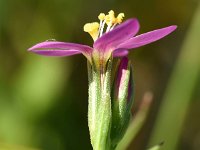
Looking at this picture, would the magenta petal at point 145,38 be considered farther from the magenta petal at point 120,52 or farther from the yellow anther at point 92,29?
the yellow anther at point 92,29

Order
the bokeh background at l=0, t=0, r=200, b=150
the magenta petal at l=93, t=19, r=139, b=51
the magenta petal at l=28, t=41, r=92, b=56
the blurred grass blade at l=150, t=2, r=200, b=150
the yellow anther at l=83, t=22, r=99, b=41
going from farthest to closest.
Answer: the bokeh background at l=0, t=0, r=200, b=150 → the blurred grass blade at l=150, t=2, r=200, b=150 → the yellow anther at l=83, t=22, r=99, b=41 → the magenta petal at l=28, t=41, r=92, b=56 → the magenta petal at l=93, t=19, r=139, b=51

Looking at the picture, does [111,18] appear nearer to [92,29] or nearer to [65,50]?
[92,29]

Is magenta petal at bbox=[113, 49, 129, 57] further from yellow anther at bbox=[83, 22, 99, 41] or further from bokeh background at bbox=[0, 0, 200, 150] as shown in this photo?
bokeh background at bbox=[0, 0, 200, 150]

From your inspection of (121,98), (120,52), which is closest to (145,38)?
(120,52)

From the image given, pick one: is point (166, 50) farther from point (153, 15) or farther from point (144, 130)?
point (144, 130)

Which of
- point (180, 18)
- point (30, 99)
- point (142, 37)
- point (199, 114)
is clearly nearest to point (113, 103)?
point (142, 37)

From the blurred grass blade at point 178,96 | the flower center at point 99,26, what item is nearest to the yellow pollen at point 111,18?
the flower center at point 99,26

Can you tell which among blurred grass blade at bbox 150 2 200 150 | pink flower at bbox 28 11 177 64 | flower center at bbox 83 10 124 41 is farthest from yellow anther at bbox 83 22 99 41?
blurred grass blade at bbox 150 2 200 150

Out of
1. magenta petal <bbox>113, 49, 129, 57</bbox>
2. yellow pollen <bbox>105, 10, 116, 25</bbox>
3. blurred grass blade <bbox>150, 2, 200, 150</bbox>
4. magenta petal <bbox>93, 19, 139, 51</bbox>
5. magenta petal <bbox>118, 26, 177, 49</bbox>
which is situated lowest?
blurred grass blade <bbox>150, 2, 200, 150</bbox>
